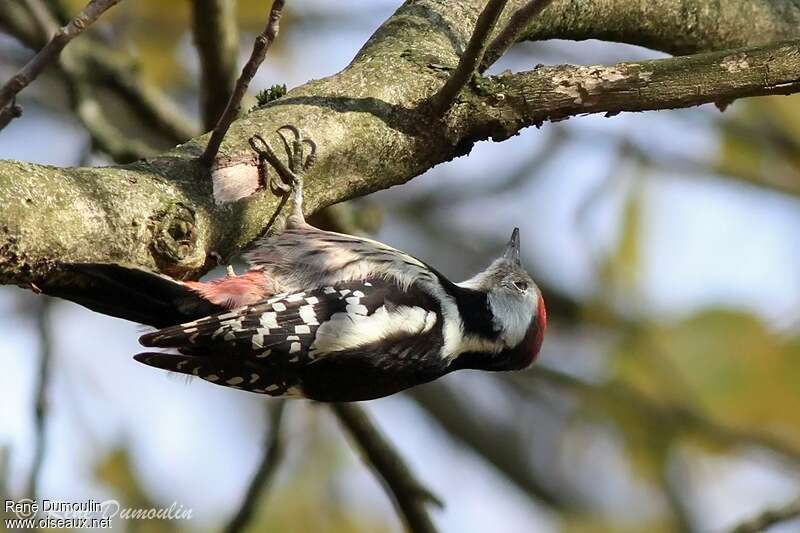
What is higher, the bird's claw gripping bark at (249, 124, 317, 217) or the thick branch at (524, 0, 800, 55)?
the thick branch at (524, 0, 800, 55)

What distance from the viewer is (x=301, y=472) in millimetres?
8172

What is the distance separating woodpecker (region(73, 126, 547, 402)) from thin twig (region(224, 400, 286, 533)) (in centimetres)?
95

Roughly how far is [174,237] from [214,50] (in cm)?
210

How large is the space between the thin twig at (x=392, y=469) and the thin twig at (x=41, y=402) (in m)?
1.29

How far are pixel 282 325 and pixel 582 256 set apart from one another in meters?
4.37

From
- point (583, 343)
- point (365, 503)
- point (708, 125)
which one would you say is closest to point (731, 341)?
point (583, 343)

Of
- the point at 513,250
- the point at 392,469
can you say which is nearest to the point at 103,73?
the point at 513,250

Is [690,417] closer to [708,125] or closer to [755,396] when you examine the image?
[755,396]

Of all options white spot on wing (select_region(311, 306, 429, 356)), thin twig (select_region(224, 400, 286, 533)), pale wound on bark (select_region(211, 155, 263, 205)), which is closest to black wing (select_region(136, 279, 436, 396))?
white spot on wing (select_region(311, 306, 429, 356))

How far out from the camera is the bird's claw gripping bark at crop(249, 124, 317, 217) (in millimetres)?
2764

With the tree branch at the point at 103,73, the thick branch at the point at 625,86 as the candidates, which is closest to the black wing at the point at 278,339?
the thick branch at the point at 625,86

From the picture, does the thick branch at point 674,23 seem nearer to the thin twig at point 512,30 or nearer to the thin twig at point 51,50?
the thin twig at point 512,30

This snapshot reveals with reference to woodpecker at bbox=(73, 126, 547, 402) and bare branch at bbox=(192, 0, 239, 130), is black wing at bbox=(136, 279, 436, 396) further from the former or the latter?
bare branch at bbox=(192, 0, 239, 130)

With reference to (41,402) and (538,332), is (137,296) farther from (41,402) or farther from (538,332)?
(538,332)
